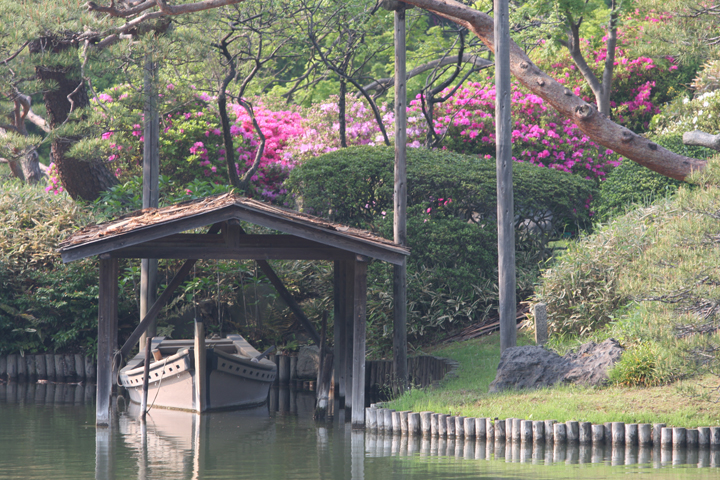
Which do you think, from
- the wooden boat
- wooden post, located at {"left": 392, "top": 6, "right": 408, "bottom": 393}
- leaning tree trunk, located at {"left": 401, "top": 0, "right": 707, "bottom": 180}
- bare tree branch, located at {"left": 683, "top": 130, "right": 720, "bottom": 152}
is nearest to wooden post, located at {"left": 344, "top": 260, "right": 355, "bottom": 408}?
wooden post, located at {"left": 392, "top": 6, "right": 408, "bottom": 393}

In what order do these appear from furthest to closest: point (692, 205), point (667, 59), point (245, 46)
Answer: point (667, 59) → point (245, 46) → point (692, 205)

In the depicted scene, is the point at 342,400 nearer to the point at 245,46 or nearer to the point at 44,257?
the point at 44,257

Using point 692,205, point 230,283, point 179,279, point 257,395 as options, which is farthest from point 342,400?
point 692,205

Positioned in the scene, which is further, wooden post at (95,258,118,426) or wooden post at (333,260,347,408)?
wooden post at (333,260,347,408)

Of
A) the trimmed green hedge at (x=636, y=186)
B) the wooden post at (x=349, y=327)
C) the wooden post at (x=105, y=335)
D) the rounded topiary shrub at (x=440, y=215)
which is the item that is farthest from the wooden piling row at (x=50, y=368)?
the trimmed green hedge at (x=636, y=186)

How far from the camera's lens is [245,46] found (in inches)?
742

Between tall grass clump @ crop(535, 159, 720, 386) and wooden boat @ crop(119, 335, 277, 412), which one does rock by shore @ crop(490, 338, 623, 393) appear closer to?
tall grass clump @ crop(535, 159, 720, 386)

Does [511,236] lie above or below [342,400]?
above

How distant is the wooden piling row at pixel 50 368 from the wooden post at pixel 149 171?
1823 mm

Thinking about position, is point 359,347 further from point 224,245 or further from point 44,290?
point 44,290

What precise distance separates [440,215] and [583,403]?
619 cm

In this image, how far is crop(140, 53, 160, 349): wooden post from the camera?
14.5 m

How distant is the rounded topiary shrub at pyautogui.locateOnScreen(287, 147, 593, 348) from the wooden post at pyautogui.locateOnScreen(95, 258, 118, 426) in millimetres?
5353

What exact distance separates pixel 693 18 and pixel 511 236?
4.26 m
